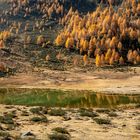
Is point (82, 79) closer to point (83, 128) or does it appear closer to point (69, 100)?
point (69, 100)


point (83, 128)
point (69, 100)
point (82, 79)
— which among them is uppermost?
point (83, 128)

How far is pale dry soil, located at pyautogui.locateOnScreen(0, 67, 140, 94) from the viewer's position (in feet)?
454

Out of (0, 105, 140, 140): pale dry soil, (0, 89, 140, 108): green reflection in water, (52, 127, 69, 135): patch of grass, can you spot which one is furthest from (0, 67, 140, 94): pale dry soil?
(52, 127, 69, 135): patch of grass

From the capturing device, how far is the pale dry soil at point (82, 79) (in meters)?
138

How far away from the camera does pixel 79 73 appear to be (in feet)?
590

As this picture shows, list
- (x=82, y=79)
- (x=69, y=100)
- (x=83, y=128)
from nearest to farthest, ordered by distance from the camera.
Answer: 1. (x=83, y=128)
2. (x=69, y=100)
3. (x=82, y=79)

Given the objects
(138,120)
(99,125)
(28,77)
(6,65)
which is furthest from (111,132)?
(6,65)

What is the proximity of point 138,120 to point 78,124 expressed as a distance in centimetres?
1034

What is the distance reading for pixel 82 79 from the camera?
162 meters

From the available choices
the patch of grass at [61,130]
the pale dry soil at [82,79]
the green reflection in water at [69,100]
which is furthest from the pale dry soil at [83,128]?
the pale dry soil at [82,79]

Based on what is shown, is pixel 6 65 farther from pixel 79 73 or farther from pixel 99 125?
pixel 99 125

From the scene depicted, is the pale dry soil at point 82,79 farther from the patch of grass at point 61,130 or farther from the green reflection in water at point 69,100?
the patch of grass at point 61,130

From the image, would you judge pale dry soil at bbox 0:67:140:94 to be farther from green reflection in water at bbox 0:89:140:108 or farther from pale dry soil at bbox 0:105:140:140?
pale dry soil at bbox 0:105:140:140

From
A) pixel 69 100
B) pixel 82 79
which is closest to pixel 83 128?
pixel 69 100
